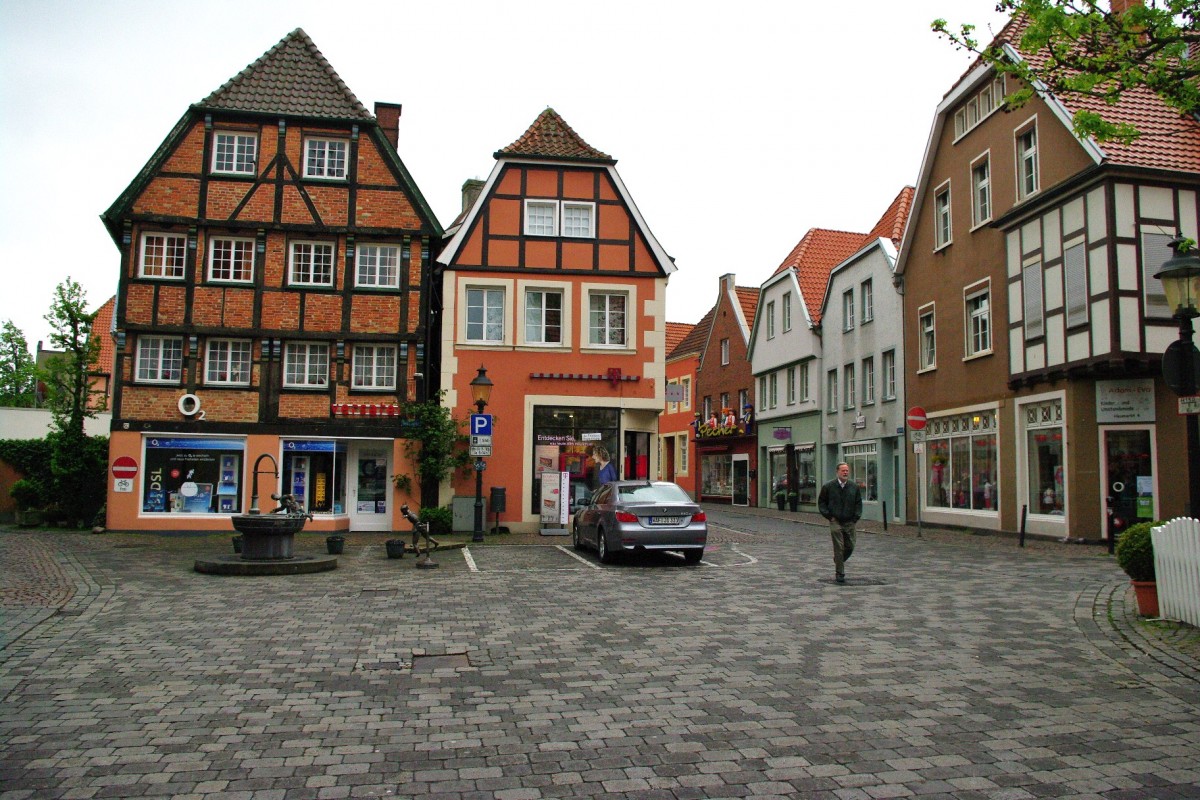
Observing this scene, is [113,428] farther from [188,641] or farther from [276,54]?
[188,641]

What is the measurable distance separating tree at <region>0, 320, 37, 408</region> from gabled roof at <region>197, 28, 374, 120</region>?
5857 cm

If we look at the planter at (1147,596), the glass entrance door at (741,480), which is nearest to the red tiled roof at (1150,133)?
the planter at (1147,596)

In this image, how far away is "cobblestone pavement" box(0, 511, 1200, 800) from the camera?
210 inches

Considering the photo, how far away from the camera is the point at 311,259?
1026 inches

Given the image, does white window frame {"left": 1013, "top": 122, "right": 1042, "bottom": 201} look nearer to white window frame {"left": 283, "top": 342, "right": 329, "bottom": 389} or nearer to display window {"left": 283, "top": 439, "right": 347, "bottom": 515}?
white window frame {"left": 283, "top": 342, "right": 329, "bottom": 389}

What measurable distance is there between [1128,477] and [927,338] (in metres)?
9.47

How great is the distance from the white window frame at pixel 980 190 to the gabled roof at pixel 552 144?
9.75 metres

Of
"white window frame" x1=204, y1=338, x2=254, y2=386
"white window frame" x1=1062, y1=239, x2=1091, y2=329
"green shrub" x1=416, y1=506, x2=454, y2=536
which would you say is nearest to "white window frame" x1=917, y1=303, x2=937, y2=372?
"white window frame" x1=1062, y1=239, x2=1091, y2=329

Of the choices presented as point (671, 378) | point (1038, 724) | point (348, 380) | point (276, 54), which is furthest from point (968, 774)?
point (671, 378)

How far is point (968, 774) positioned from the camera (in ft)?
17.6

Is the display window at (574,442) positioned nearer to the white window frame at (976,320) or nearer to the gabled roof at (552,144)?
the gabled roof at (552,144)

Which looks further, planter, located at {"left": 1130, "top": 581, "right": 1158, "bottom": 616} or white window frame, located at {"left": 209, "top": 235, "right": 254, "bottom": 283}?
white window frame, located at {"left": 209, "top": 235, "right": 254, "bottom": 283}

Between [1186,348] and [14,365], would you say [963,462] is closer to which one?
[1186,348]

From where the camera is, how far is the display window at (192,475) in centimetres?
2503
